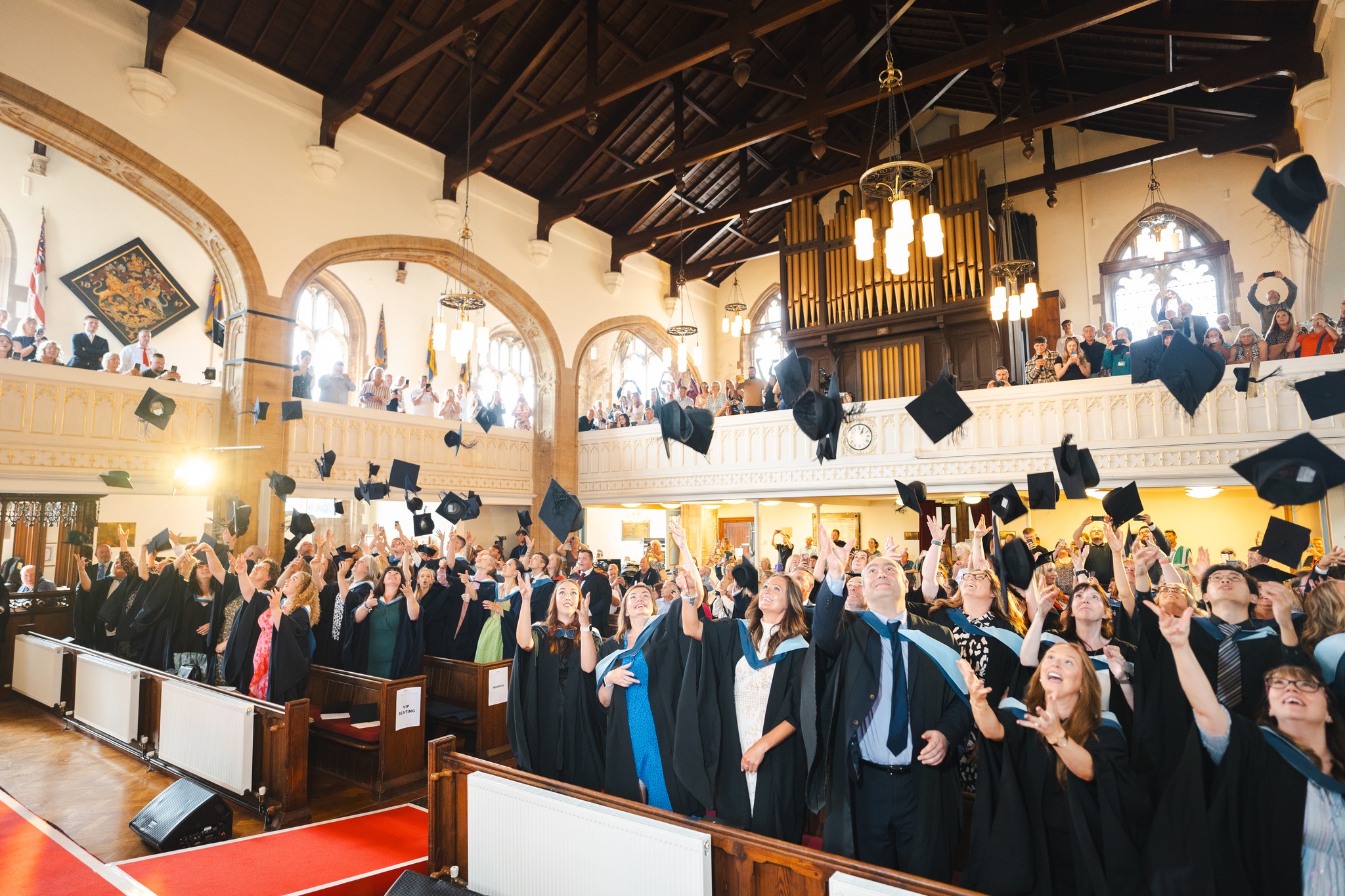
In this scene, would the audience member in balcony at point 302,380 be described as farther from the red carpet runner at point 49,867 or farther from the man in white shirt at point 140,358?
the red carpet runner at point 49,867

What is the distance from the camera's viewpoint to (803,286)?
14352 millimetres

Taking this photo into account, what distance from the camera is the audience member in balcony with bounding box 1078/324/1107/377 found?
10.5 meters

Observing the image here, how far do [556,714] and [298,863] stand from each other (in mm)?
1662

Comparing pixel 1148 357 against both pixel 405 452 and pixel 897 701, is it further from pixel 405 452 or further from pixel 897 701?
pixel 405 452

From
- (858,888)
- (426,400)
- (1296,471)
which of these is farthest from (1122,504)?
(426,400)

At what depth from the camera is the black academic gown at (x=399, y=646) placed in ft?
20.2

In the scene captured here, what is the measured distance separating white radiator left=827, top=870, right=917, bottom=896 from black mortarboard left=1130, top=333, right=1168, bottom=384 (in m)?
6.53

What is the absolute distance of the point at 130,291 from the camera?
13477 millimetres

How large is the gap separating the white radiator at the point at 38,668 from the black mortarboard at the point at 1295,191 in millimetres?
9950

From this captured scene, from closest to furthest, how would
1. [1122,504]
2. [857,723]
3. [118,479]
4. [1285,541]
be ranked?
[857,723]
[1285,541]
[1122,504]
[118,479]

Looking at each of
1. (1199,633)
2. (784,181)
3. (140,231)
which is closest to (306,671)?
(1199,633)

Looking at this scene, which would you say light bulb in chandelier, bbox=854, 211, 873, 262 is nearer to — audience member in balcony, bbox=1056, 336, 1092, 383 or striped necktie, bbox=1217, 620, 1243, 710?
striped necktie, bbox=1217, 620, 1243, 710

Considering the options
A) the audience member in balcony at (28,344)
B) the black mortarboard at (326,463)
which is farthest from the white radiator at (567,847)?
the audience member in balcony at (28,344)

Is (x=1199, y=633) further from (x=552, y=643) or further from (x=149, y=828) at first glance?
(x=149, y=828)
